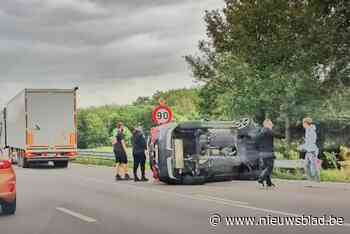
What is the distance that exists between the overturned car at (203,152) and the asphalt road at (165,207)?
434mm

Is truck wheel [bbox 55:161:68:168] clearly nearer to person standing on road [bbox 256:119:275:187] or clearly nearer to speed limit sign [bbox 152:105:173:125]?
speed limit sign [bbox 152:105:173:125]

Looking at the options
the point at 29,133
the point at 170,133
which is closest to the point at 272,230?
the point at 170,133

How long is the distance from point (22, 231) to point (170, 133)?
25.7 ft

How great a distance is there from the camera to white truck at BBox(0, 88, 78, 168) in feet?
99.9

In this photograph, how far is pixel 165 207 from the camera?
1229 cm

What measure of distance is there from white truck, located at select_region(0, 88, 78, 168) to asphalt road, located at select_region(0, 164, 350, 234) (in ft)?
42.1

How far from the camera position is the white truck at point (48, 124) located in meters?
30.4

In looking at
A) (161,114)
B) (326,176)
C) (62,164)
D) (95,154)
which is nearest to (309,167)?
(326,176)

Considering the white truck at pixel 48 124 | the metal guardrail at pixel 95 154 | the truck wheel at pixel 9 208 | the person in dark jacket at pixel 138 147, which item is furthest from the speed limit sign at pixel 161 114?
the metal guardrail at pixel 95 154

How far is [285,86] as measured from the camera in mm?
35250

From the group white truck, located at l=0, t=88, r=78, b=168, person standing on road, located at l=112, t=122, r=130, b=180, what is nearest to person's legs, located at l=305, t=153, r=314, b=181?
person standing on road, located at l=112, t=122, r=130, b=180

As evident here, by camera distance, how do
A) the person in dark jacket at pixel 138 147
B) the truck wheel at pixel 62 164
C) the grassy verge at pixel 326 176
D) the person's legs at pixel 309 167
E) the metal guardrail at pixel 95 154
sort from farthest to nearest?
the metal guardrail at pixel 95 154, the truck wheel at pixel 62 164, the person in dark jacket at pixel 138 147, the grassy verge at pixel 326 176, the person's legs at pixel 309 167

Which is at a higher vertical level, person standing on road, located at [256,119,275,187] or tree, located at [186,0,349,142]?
tree, located at [186,0,349,142]

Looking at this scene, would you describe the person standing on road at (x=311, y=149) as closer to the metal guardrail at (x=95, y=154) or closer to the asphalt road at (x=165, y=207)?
the asphalt road at (x=165, y=207)
